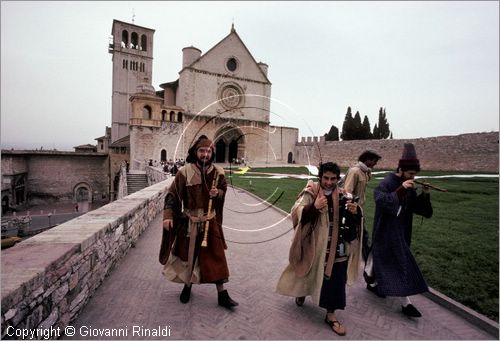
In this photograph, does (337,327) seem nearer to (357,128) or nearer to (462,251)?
(462,251)

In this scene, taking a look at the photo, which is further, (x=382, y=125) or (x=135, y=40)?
(x=382, y=125)

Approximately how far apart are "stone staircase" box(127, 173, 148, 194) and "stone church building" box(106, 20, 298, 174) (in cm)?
429

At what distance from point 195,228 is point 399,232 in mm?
2775

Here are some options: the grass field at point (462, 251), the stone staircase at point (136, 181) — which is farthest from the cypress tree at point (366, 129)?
the grass field at point (462, 251)

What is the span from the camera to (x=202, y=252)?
3781mm

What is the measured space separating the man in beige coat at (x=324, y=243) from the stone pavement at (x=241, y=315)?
356 mm

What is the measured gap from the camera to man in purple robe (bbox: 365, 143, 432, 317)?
3689 mm

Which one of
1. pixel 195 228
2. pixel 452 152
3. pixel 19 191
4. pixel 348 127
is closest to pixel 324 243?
pixel 195 228

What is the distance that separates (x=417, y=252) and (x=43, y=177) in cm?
4410

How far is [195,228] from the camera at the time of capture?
3785 mm

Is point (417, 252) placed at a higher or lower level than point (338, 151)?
lower

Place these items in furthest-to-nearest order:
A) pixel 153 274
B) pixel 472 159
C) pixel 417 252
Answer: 1. pixel 472 159
2. pixel 417 252
3. pixel 153 274

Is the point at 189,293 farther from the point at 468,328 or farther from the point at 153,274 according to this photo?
the point at 468,328

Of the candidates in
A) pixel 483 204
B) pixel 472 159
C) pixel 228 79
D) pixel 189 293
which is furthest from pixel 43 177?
pixel 472 159
